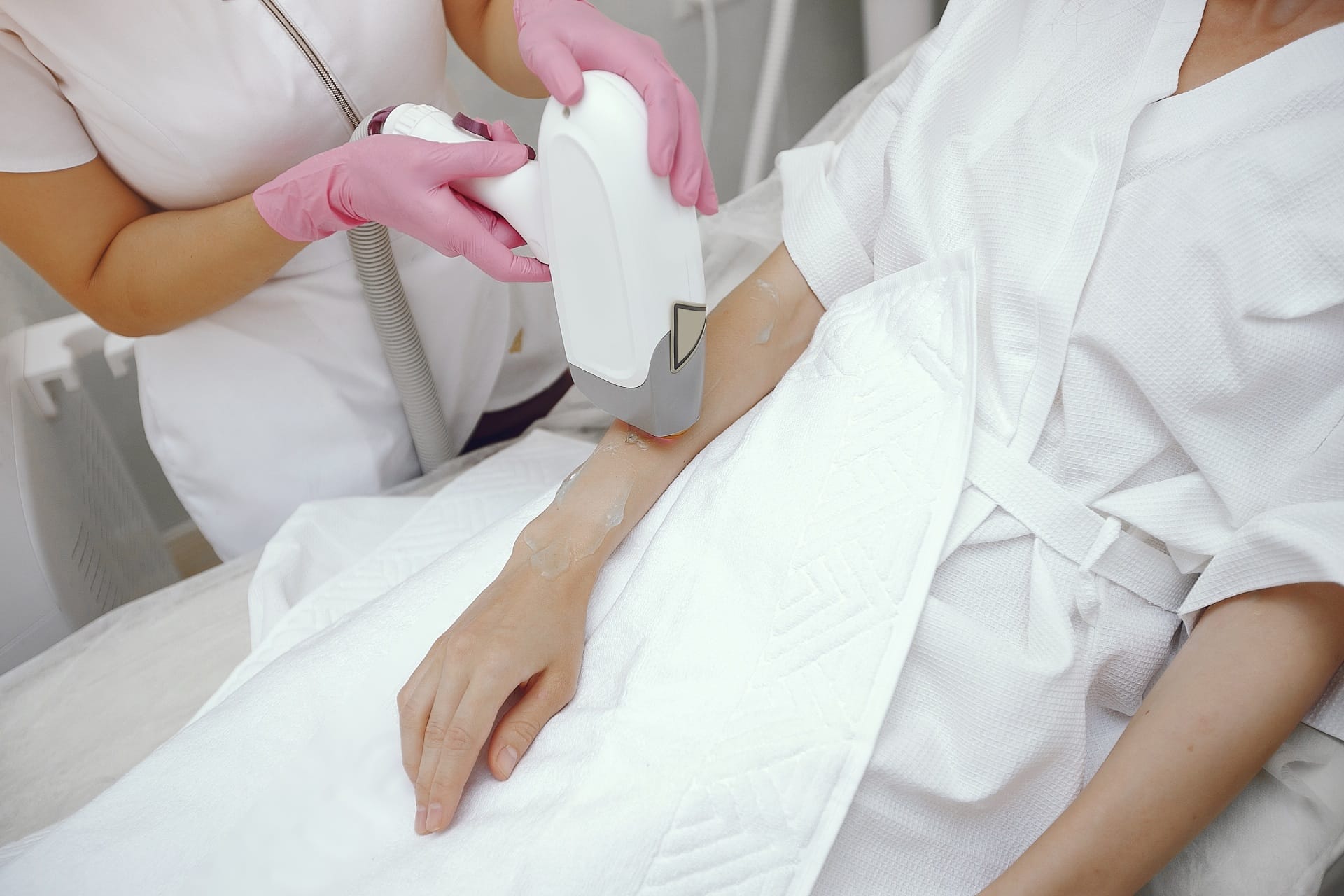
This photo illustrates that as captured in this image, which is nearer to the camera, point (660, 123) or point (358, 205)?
point (660, 123)

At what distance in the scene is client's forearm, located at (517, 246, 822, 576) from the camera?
35.1 inches

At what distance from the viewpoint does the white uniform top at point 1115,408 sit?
28.0 inches

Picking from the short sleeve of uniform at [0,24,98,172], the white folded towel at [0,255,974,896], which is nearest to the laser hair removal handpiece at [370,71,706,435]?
the white folded towel at [0,255,974,896]

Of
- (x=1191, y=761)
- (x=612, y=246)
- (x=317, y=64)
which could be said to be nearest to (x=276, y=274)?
(x=317, y=64)

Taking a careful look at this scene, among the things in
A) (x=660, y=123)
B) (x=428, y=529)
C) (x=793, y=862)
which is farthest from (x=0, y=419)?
(x=793, y=862)

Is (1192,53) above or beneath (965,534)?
above

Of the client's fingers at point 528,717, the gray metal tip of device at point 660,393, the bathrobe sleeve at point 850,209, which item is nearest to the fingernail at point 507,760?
the client's fingers at point 528,717

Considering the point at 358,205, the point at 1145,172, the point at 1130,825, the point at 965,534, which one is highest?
the point at 358,205

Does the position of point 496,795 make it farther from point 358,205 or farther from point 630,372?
point 358,205

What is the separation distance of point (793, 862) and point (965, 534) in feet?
0.99

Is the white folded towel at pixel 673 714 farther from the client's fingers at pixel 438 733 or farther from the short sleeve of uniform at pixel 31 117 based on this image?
the short sleeve of uniform at pixel 31 117

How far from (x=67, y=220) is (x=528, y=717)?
0.74m

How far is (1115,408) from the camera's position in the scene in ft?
2.60

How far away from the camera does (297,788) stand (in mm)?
761
